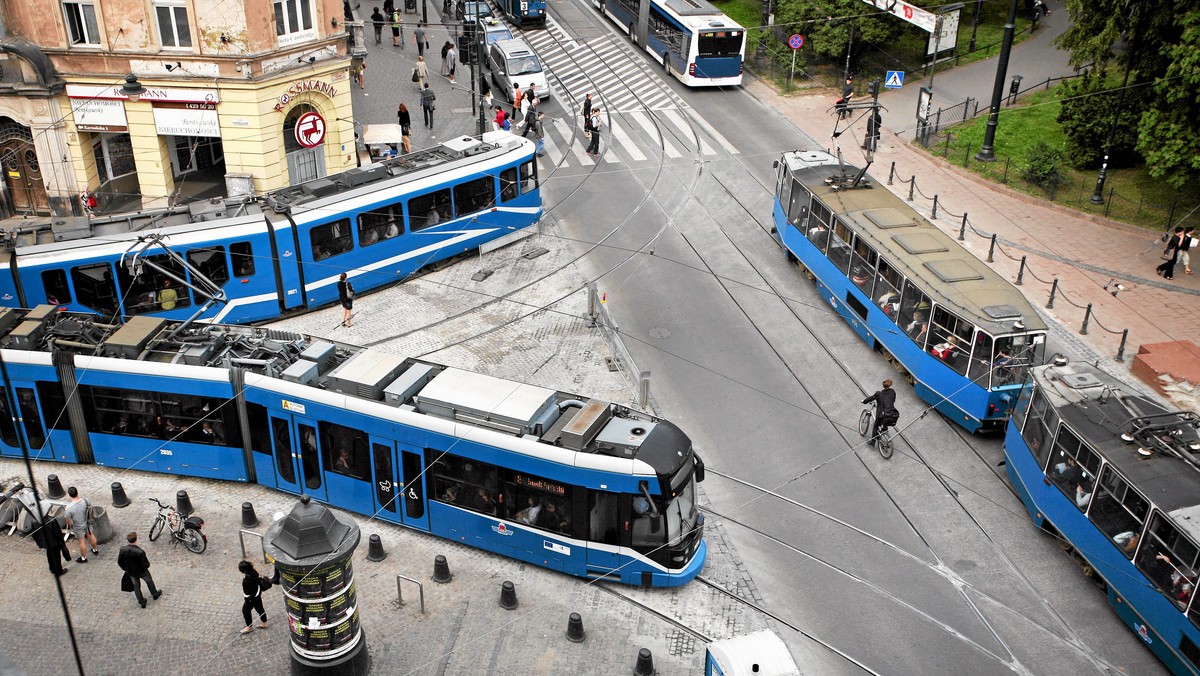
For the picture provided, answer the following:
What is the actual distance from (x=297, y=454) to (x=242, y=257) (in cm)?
785

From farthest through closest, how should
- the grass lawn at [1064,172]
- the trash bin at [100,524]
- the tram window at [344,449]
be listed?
the grass lawn at [1064,172] < the trash bin at [100,524] < the tram window at [344,449]

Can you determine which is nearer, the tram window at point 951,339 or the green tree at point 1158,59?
the tram window at point 951,339

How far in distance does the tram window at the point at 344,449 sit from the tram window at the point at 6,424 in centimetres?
642

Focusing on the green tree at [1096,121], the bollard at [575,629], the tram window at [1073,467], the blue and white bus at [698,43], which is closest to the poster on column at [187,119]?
the blue and white bus at [698,43]

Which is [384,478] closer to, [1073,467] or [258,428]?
[258,428]

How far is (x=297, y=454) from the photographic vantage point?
20281 mm

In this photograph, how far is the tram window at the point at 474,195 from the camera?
30141 mm

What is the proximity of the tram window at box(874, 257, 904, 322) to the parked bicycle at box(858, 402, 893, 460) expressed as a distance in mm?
2743

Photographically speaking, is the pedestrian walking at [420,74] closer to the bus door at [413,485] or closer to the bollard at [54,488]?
the bollard at [54,488]

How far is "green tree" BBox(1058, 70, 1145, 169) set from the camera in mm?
33906

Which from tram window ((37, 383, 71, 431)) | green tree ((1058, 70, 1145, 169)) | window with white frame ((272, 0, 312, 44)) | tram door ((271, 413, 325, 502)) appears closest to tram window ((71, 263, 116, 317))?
tram window ((37, 383, 71, 431))

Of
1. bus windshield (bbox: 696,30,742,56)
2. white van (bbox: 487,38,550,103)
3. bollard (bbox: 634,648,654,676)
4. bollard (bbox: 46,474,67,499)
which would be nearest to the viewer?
bollard (bbox: 634,648,654,676)

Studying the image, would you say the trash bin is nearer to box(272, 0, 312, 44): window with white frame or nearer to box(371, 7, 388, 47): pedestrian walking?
box(272, 0, 312, 44): window with white frame

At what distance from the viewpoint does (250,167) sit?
33.3 metres
